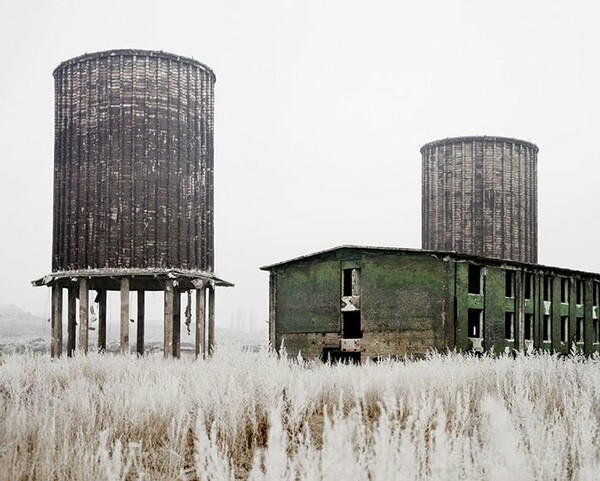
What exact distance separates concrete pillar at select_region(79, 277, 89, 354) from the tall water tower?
3cm

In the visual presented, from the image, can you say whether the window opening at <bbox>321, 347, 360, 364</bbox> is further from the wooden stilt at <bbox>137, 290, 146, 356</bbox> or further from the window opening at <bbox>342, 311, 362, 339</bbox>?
the wooden stilt at <bbox>137, 290, 146, 356</bbox>

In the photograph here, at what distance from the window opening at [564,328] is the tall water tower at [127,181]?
55.6 feet

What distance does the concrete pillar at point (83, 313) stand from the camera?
21.7m

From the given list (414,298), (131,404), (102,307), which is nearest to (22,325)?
(102,307)

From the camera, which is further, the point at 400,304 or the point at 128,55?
the point at 400,304

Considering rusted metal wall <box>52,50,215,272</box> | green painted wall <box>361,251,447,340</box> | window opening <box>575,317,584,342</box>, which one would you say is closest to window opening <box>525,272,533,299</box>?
window opening <box>575,317,584,342</box>

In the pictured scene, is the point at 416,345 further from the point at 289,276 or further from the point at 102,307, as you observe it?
the point at 102,307

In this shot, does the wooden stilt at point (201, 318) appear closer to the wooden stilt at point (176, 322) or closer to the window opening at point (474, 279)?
the wooden stilt at point (176, 322)

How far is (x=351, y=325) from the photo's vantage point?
26125 millimetres

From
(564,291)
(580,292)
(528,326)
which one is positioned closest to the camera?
(528,326)

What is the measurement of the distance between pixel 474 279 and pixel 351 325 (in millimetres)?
5202

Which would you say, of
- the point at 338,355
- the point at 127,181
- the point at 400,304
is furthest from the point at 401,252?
the point at 127,181

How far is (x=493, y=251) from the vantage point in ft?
114

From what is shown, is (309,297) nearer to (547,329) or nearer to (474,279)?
(474,279)
